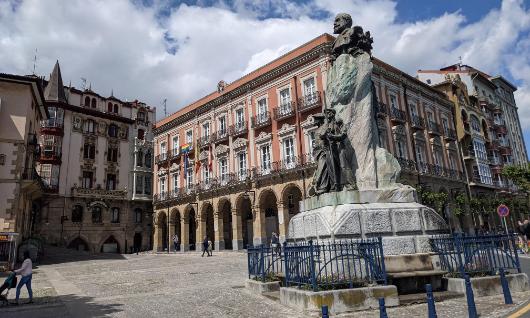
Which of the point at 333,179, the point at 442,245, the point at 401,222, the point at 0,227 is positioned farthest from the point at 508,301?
the point at 0,227

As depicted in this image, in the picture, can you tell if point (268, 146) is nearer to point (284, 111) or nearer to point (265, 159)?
point (265, 159)

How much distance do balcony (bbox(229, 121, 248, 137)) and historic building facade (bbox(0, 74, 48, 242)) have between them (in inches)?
587

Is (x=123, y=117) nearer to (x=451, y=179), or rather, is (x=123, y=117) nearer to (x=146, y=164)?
(x=146, y=164)

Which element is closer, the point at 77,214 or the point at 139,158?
the point at 77,214

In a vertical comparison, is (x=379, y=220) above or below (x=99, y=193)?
below

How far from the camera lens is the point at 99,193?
3838 centimetres

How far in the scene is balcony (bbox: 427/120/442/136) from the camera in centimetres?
3489

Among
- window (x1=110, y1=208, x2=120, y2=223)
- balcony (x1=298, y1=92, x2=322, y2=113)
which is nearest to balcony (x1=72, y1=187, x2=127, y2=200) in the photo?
window (x1=110, y1=208, x2=120, y2=223)

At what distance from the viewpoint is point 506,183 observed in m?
43.7

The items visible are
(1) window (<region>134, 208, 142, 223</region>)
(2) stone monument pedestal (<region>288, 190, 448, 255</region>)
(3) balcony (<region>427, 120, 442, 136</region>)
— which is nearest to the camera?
(2) stone monument pedestal (<region>288, 190, 448, 255</region>)

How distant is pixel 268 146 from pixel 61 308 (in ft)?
74.9

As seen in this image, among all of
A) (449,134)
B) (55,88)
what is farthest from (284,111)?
(55,88)

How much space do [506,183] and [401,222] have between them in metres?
44.2

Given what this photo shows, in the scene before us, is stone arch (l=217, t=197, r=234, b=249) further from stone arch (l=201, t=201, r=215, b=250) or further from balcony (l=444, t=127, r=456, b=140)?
balcony (l=444, t=127, r=456, b=140)
